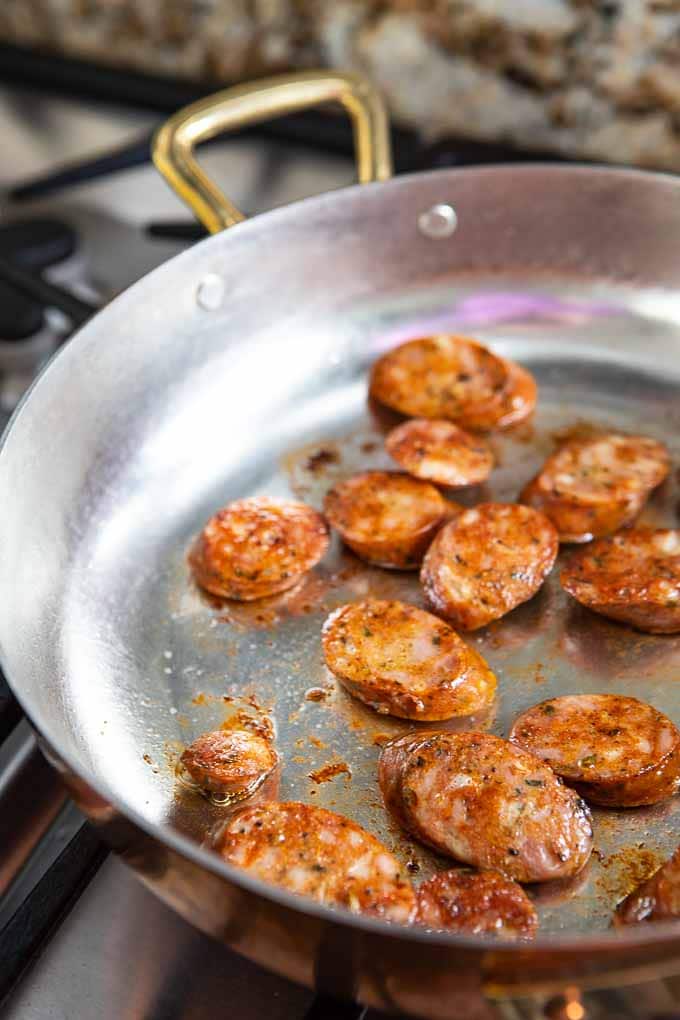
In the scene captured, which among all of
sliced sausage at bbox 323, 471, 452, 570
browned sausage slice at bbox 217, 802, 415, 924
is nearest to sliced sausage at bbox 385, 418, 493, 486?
sliced sausage at bbox 323, 471, 452, 570

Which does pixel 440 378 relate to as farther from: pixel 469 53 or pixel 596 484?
pixel 469 53

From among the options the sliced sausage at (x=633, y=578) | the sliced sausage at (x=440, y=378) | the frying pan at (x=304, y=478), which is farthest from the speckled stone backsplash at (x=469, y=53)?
the sliced sausage at (x=633, y=578)

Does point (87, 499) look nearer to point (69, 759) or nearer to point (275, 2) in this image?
point (69, 759)

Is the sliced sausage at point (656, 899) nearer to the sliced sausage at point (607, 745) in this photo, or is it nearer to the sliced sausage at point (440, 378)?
the sliced sausage at point (607, 745)

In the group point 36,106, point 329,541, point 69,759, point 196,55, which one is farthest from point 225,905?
point 36,106

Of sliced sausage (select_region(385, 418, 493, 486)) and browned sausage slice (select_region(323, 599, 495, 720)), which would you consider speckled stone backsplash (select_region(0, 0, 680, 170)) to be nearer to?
sliced sausage (select_region(385, 418, 493, 486))
